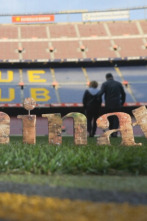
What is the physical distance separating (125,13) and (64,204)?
95.0ft

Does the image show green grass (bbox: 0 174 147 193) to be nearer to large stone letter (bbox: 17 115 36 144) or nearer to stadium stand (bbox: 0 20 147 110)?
large stone letter (bbox: 17 115 36 144)

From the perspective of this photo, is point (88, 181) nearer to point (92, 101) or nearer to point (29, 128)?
point (29, 128)

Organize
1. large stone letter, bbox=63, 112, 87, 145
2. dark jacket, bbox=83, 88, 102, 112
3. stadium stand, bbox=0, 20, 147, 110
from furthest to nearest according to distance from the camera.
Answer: stadium stand, bbox=0, 20, 147, 110, dark jacket, bbox=83, 88, 102, 112, large stone letter, bbox=63, 112, 87, 145

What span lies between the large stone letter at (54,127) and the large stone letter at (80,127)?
22 cm

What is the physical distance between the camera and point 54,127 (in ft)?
16.2

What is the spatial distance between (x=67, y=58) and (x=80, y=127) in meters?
17.2

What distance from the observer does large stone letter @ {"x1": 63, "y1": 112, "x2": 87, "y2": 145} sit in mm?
4816

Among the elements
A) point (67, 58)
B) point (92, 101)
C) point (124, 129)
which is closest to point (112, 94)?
point (92, 101)

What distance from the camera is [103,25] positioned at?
2628 cm

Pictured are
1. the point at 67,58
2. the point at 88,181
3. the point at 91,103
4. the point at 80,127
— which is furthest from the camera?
the point at 67,58

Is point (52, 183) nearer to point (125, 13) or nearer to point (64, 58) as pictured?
point (64, 58)

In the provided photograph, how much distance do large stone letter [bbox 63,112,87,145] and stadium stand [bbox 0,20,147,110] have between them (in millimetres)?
11995

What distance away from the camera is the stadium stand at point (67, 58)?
18.8 m

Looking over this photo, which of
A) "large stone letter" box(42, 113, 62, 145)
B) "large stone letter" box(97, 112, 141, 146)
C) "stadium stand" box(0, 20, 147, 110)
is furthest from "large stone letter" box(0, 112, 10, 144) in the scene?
"stadium stand" box(0, 20, 147, 110)
